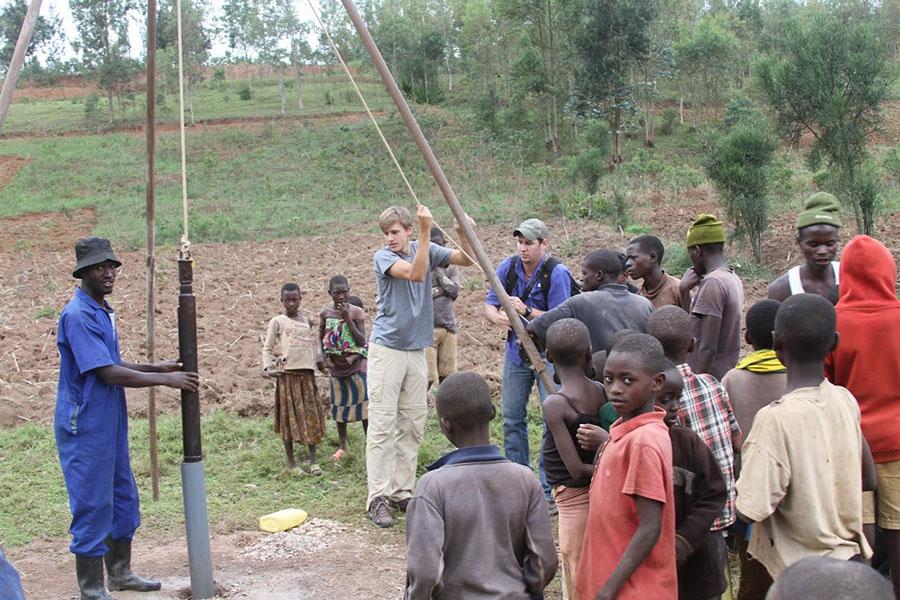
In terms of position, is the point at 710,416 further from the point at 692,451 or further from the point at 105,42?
the point at 105,42

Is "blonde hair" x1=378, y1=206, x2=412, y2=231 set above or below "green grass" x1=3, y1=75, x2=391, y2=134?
below

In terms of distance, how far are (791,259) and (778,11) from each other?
41.0 metres

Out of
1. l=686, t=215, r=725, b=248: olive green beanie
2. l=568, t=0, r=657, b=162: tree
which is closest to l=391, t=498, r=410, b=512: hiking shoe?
l=686, t=215, r=725, b=248: olive green beanie

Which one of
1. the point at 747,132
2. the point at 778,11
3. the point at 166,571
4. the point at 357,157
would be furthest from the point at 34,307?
the point at 778,11

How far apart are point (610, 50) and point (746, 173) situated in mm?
18824

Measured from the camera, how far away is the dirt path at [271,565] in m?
5.09

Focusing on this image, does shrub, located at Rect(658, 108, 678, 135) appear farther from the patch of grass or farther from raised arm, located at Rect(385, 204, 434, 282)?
raised arm, located at Rect(385, 204, 434, 282)

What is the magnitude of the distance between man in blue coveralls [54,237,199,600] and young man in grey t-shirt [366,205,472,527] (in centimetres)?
157

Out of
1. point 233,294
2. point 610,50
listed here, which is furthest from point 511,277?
point 610,50

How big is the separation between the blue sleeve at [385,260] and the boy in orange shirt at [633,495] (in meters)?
2.89

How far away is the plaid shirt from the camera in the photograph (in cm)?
367

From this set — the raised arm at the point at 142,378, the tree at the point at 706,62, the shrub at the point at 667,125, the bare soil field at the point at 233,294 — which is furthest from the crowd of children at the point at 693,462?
the tree at the point at 706,62

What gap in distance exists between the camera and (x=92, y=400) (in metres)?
4.69

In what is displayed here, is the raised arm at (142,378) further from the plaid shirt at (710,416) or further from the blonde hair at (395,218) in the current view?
the plaid shirt at (710,416)
